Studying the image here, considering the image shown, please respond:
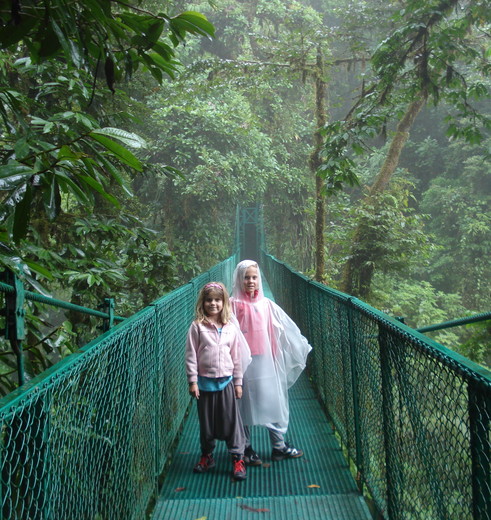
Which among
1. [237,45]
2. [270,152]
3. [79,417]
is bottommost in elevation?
[79,417]

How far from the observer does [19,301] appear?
1.18 meters

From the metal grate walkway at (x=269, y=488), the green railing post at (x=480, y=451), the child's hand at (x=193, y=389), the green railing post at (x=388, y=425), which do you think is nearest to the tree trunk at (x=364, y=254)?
the metal grate walkway at (x=269, y=488)

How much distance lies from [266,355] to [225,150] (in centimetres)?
885

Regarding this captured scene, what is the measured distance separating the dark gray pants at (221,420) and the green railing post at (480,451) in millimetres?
1484

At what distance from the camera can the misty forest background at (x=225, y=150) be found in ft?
3.83

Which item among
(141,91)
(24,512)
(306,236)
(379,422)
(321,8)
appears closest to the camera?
(24,512)

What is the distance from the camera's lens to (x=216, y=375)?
237 centimetres

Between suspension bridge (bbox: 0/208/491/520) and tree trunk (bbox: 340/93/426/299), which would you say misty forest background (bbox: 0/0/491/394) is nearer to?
tree trunk (bbox: 340/93/426/299)

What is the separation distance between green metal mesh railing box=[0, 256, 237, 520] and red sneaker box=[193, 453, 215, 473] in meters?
0.17

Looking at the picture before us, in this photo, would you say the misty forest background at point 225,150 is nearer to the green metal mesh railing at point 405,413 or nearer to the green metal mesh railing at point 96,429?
the green metal mesh railing at point 96,429

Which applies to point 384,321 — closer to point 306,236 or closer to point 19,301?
point 19,301

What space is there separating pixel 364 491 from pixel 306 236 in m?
10.9

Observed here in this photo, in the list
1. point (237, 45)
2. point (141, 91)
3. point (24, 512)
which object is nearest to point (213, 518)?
point (24, 512)

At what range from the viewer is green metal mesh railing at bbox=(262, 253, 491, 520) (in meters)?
1.03
